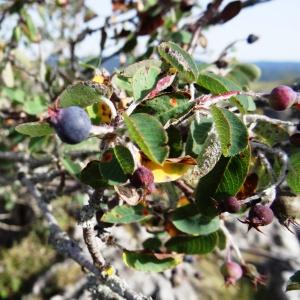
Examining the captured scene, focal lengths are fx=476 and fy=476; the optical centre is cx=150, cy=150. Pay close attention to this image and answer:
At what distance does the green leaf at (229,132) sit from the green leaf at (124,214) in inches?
12.1

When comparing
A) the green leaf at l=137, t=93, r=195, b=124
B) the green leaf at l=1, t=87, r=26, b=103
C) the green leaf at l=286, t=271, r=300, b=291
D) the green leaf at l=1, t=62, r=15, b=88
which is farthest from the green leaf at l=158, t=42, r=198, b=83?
the green leaf at l=1, t=62, r=15, b=88

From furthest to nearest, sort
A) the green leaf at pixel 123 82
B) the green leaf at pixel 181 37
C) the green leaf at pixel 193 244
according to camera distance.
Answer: the green leaf at pixel 181 37 → the green leaf at pixel 193 244 → the green leaf at pixel 123 82

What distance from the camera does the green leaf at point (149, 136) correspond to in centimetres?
56

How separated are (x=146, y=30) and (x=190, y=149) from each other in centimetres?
92

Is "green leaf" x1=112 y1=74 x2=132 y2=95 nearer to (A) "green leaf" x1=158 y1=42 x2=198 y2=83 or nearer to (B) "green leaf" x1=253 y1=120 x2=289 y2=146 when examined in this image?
(A) "green leaf" x1=158 y1=42 x2=198 y2=83

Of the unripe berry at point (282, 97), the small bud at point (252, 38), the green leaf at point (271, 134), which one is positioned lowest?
the small bud at point (252, 38)

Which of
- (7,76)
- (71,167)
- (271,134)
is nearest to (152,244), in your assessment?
(71,167)

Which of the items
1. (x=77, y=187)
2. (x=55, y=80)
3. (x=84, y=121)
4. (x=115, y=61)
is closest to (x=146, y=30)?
(x=115, y=61)

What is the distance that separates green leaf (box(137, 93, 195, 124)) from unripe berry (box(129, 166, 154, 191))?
8 cm

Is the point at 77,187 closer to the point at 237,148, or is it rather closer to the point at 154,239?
the point at 154,239

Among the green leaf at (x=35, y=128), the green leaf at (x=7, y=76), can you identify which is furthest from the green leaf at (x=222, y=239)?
the green leaf at (x=7, y=76)

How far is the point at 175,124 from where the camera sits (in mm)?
722

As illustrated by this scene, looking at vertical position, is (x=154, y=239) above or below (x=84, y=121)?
below

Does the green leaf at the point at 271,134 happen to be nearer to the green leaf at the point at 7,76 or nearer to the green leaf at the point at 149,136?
the green leaf at the point at 149,136
